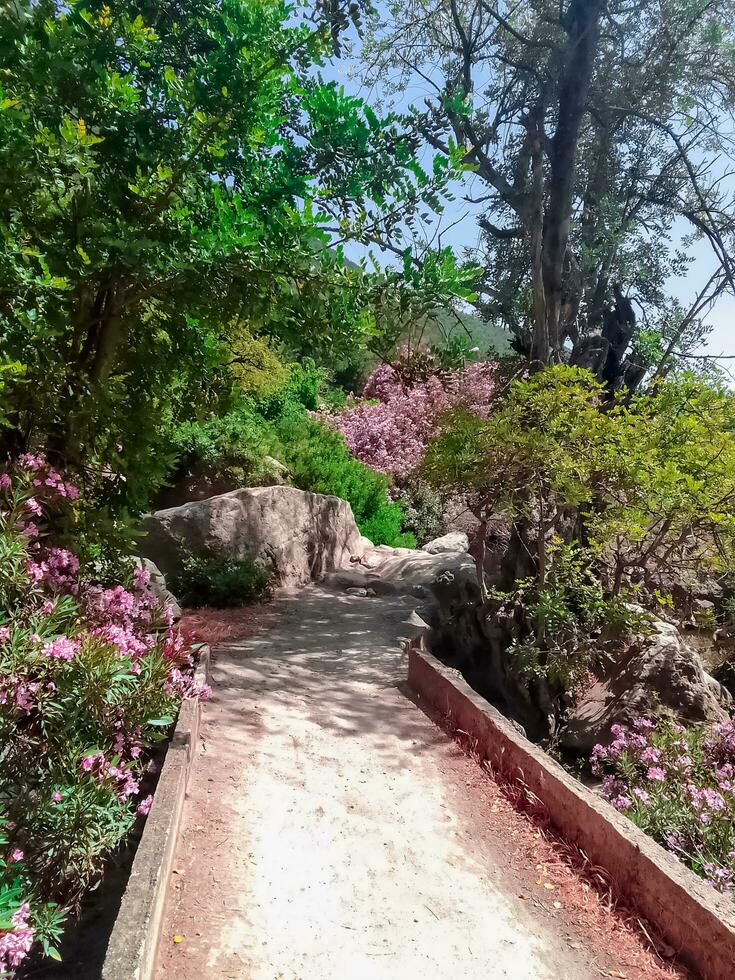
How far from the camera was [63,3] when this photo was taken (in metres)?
3.88

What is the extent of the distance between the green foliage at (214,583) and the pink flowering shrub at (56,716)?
4.74 metres

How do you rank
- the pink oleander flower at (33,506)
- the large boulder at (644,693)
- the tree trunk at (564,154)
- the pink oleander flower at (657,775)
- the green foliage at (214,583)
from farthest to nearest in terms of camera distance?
the tree trunk at (564,154) → the green foliage at (214,583) → the large boulder at (644,693) → the pink oleander flower at (657,775) → the pink oleander flower at (33,506)

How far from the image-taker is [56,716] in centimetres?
336

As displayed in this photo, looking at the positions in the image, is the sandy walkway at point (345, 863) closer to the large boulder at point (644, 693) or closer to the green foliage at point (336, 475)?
the large boulder at point (644, 693)

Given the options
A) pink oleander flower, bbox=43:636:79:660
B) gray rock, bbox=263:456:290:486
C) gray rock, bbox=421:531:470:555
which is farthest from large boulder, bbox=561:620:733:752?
gray rock, bbox=263:456:290:486

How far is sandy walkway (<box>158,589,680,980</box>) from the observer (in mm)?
2953

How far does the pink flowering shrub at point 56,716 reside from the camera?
122 inches

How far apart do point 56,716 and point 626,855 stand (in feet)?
9.72

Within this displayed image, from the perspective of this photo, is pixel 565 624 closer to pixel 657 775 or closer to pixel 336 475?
pixel 657 775

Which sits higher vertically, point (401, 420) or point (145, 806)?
point (401, 420)

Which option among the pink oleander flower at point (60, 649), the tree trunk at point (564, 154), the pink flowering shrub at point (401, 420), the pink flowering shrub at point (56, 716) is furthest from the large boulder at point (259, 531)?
the pink flowering shrub at point (401, 420)

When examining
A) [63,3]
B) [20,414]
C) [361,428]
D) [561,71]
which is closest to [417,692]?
[20,414]

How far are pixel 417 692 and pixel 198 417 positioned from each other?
10.8 feet

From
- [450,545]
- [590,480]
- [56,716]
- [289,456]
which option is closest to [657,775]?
[590,480]
